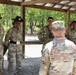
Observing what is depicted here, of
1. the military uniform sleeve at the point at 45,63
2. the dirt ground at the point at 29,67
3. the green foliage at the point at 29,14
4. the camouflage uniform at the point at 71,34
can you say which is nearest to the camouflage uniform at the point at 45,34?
the camouflage uniform at the point at 71,34

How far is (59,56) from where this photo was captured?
10.1ft

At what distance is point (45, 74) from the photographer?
312 cm

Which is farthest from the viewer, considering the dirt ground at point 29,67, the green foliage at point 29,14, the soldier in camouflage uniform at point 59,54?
the green foliage at point 29,14

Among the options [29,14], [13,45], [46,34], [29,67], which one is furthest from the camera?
[29,14]

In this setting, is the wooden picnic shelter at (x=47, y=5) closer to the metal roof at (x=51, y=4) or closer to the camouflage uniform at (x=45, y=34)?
the metal roof at (x=51, y=4)

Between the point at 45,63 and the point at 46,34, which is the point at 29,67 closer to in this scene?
the point at 46,34

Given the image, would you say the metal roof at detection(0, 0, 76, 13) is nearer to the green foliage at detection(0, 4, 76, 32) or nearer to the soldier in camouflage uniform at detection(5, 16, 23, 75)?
the soldier in camouflage uniform at detection(5, 16, 23, 75)

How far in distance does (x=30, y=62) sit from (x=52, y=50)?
6.55 m

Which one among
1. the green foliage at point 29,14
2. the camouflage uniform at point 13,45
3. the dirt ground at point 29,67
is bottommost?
the dirt ground at point 29,67

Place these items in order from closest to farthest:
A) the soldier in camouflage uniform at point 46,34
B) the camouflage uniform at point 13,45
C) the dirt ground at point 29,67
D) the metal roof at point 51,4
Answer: the camouflage uniform at point 13,45 < the soldier in camouflage uniform at point 46,34 < the dirt ground at point 29,67 < the metal roof at point 51,4

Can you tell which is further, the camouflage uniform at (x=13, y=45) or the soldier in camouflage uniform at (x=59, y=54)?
the camouflage uniform at (x=13, y=45)

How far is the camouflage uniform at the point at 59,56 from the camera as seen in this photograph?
10.1 ft

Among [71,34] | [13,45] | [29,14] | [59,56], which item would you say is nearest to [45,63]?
[59,56]

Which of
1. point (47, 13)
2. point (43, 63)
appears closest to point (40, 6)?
point (43, 63)
